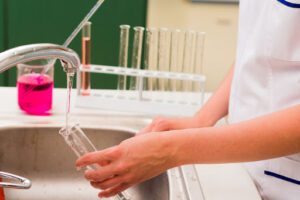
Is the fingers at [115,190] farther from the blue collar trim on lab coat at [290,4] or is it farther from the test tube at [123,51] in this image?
the test tube at [123,51]

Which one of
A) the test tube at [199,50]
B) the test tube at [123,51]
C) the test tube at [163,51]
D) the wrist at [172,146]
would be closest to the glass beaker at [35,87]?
the test tube at [123,51]

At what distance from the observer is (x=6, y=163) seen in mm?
1104

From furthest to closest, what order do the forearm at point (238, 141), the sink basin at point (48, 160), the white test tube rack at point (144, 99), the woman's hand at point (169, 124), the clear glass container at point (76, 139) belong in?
the white test tube rack at point (144, 99)
the sink basin at point (48, 160)
the woman's hand at point (169, 124)
the clear glass container at point (76, 139)
the forearm at point (238, 141)

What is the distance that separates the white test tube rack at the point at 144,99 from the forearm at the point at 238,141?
469 mm

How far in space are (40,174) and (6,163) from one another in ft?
0.28

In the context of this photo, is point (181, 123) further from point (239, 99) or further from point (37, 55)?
point (37, 55)

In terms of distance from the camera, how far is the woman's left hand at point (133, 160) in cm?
73

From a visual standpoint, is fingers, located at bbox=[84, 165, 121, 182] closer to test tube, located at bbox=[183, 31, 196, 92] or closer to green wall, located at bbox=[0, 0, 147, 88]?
test tube, located at bbox=[183, 31, 196, 92]

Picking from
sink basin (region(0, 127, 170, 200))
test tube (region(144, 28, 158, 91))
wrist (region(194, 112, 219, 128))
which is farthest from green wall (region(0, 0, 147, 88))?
wrist (region(194, 112, 219, 128))

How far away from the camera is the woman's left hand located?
73 centimetres

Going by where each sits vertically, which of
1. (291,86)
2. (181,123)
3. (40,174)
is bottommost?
(40,174)

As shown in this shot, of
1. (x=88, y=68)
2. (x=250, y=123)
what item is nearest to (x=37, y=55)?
(x=250, y=123)

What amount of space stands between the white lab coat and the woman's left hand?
0.76 ft

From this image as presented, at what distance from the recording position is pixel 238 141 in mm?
736
